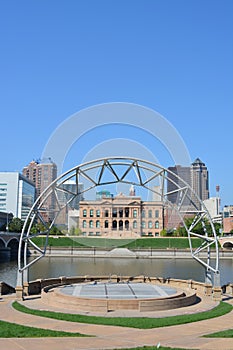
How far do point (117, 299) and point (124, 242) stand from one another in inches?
3615

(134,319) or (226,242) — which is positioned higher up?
(134,319)

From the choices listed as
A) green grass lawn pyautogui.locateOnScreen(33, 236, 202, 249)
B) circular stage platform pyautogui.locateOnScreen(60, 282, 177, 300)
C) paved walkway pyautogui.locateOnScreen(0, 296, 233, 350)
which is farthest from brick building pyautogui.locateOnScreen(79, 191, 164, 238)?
paved walkway pyautogui.locateOnScreen(0, 296, 233, 350)

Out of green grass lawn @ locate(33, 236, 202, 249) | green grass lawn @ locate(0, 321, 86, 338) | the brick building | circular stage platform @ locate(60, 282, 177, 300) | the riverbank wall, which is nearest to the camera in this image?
green grass lawn @ locate(0, 321, 86, 338)

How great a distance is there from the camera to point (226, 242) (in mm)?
→ 115812

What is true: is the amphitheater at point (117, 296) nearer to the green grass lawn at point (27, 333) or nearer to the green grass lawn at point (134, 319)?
the green grass lawn at point (134, 319)

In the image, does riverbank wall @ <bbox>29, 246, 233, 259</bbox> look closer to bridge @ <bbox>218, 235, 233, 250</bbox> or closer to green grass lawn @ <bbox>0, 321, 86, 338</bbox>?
bridge @ <bbox>218, 235, 233, 250</bbox>

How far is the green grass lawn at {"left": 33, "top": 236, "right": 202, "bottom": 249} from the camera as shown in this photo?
4363 inches

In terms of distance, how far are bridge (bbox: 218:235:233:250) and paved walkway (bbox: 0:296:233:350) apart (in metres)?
95.3

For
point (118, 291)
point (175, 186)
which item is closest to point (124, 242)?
point (175, 186)

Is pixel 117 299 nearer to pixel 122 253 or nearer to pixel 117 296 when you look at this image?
pixel 117 296

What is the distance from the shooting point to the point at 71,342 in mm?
15062

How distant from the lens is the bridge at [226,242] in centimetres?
11356

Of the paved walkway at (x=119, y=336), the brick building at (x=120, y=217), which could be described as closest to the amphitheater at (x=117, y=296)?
the paved walkway at (x=119, y=336)

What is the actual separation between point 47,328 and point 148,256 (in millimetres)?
92235
